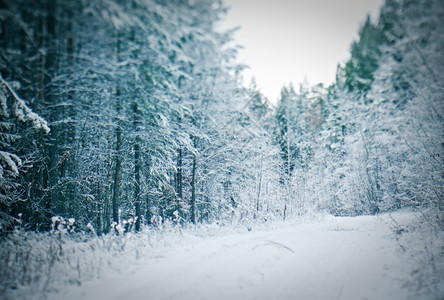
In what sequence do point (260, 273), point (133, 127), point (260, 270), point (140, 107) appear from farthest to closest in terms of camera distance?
point (133, 127) → point (140, 107) → point (260, 270) → point (260, 273)

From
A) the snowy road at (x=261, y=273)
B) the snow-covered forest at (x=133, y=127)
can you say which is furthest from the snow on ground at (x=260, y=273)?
the snow-covered forest at (x=133, y=127)

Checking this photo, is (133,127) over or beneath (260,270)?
→ over

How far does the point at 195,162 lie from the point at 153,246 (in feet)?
21.1

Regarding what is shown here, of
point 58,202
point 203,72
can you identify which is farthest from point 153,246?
A: point 203,72

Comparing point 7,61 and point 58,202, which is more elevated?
point 7,61

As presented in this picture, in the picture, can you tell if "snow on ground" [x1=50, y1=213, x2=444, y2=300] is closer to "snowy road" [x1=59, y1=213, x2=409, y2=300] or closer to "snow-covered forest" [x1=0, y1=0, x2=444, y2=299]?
"snowy road" [x1=59, y1=213, x2=409, y2=300]

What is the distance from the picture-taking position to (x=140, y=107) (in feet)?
33.6

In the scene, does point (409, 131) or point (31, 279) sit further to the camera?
point (409, 131)

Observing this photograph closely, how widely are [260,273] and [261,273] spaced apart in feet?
0.09

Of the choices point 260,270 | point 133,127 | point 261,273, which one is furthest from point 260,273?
point 133,127

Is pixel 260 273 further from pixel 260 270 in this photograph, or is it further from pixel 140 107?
pixel 140 107

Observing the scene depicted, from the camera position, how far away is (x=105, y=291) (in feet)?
14.1

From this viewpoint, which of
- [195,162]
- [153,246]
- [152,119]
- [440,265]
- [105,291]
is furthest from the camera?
[195,162]

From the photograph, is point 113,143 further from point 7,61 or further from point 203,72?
point 203,72
